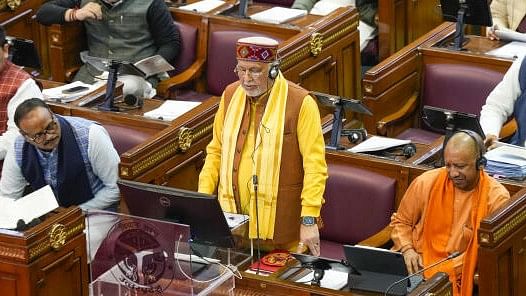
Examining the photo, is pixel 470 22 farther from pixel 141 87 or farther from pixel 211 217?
pixel 211 217

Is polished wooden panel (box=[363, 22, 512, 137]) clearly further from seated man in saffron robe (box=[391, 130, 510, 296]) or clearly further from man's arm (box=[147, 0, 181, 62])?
seated man in saffron robe (box=[391, 130, 510, 296])

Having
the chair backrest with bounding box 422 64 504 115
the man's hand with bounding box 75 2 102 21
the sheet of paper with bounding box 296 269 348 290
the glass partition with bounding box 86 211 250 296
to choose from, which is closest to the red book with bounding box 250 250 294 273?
the sheet of paper with bounding box 296 269 348 290

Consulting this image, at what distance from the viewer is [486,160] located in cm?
555

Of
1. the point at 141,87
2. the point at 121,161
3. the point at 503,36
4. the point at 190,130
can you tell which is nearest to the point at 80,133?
the point at 121,161

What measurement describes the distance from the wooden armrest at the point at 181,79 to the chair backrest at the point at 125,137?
1.06 m

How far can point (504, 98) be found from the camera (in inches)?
248

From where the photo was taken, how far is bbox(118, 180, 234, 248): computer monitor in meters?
4.91

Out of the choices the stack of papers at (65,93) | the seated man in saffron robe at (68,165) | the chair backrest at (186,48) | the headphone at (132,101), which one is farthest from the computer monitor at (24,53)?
the seated man in saffron robe at (68,165)

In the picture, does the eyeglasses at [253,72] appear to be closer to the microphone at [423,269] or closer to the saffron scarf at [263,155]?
the saffron scarf at [263,155]

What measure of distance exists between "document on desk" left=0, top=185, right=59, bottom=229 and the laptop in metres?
1.26

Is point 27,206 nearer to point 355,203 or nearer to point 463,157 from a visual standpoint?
point 355,203

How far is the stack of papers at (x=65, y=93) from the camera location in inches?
266

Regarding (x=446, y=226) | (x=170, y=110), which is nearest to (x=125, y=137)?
(x=170, y=110)

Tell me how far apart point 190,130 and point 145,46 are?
1.32 metres
